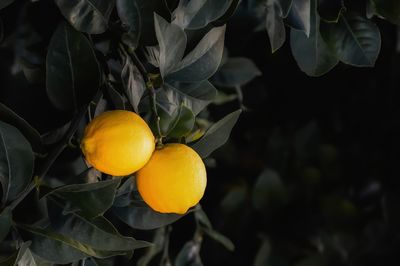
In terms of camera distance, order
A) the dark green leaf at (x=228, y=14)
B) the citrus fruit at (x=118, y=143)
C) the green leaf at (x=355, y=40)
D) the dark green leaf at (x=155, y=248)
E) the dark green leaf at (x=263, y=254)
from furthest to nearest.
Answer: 1. the dark green leaf at (x=263, y=254)
2. the dark green leaf at (x=155, y=248)
3. the green leaf at (x=355, y=40)
4. the dark green leaf at (x=228, y=14)
5. the citrus fruit at (x=118, y=143)

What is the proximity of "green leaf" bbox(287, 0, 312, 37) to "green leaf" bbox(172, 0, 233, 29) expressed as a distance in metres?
0.11

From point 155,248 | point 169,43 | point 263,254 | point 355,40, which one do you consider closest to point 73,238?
point 169,43

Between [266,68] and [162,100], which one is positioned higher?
[162,100]

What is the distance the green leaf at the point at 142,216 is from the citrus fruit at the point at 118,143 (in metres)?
0.17

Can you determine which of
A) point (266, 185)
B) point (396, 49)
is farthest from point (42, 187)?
point (396, 49)

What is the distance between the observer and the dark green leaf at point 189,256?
1.00m

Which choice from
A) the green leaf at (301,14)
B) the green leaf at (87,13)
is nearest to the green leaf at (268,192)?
the green leaf at (301,14)

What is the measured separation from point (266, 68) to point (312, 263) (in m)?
0.46

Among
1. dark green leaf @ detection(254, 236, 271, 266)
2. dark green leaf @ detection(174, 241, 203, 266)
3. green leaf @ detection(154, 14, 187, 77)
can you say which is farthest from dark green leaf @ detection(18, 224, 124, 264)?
dark green leaf @ detection(254, 236, 271, 266)

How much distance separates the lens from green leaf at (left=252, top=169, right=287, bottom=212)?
1.34 m

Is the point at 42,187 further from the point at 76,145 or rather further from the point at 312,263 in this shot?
the point at 312,263

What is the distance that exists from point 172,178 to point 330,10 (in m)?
0.34

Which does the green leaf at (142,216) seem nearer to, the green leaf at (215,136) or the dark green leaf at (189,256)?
the green leaf at (215,136)

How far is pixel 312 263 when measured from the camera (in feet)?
4.44
